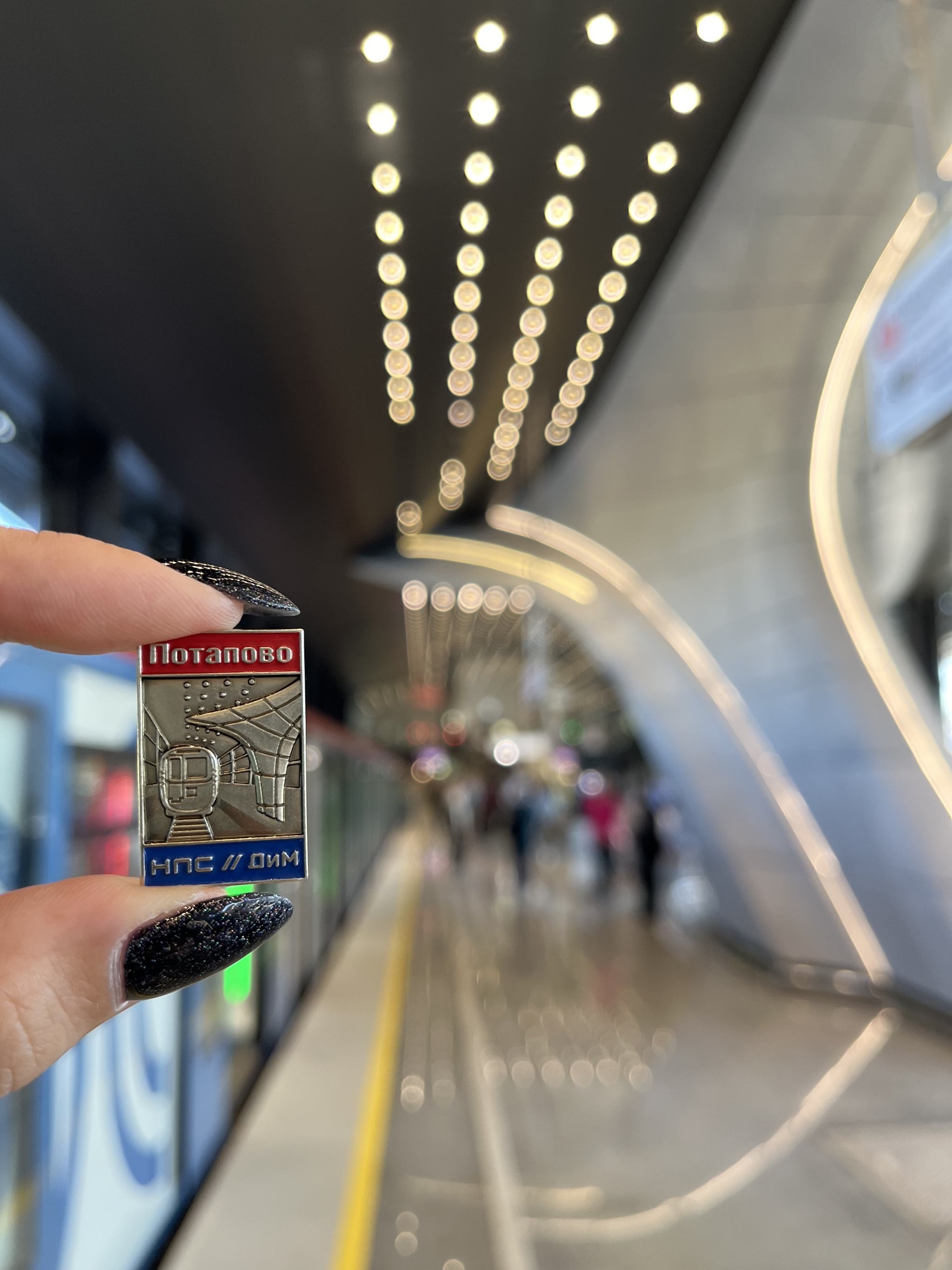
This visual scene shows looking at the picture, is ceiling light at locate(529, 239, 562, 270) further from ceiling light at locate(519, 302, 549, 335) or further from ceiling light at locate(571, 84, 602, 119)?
ceiling light at locate(571, 84, 602, 119)

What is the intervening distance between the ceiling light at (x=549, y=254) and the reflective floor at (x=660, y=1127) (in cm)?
490

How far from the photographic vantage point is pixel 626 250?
520 cm

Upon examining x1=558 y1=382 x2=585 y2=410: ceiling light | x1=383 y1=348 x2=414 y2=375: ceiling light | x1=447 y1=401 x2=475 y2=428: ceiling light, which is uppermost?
x1=558 y1=382 x2=585 y2=410: ceiling light

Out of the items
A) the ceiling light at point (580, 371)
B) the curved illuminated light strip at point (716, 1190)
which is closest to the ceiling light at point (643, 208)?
the ceiling light at point (580, 371)

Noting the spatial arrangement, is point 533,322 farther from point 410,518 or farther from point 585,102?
point 410,518

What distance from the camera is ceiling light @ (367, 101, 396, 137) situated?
3.48m

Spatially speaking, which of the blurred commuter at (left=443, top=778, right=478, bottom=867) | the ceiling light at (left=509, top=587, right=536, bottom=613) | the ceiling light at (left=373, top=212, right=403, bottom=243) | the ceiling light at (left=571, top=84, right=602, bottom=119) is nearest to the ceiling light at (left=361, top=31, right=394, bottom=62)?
the ceiling light at (left=571, top=84, right=602, bottom=119)

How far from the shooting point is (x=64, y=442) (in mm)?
3221

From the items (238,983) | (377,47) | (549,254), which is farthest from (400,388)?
(238,983)

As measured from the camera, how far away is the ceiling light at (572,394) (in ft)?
24.7

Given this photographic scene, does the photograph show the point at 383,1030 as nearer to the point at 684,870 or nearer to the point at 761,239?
the point at 761,239

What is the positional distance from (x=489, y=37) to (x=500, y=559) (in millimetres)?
8557

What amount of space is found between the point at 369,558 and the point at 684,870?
395 inches

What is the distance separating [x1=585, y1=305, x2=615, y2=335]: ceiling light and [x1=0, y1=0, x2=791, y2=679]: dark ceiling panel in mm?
127
